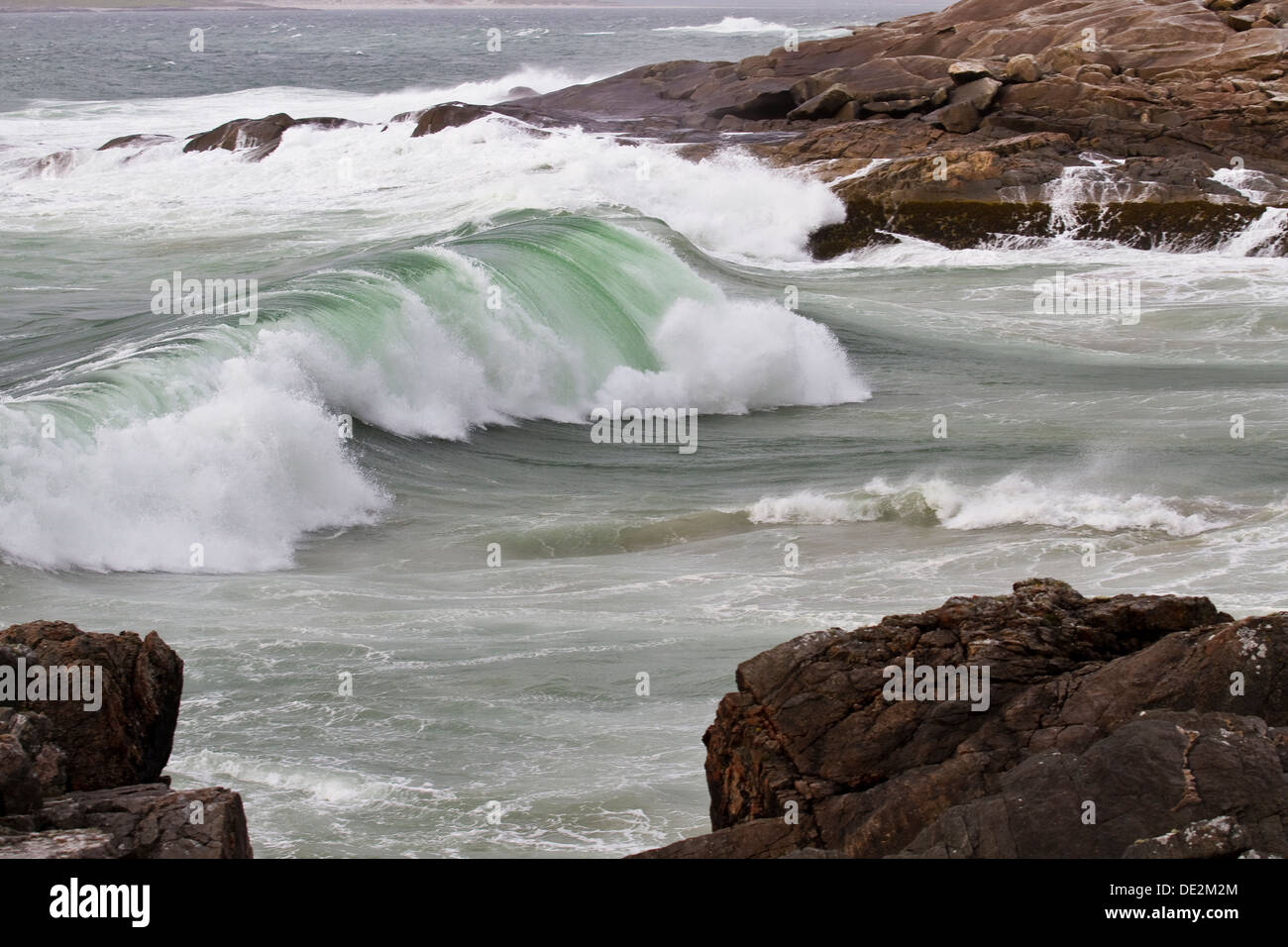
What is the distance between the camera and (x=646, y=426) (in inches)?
677

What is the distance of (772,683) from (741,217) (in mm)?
22238

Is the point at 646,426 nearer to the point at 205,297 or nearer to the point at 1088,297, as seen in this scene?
the point at 205,297

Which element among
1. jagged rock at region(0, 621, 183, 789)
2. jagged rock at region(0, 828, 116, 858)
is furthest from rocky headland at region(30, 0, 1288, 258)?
jagged rock at region(0, 828, 116, 858)

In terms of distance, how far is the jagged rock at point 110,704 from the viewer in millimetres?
6328

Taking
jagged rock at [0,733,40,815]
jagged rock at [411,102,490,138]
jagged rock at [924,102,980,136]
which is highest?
jagged rock at [411,102,490,138]

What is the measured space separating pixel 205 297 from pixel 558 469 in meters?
6.60

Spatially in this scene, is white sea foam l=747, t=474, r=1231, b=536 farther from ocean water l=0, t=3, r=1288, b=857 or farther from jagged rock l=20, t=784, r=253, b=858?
jagged rock l=20, t=784, r=253, b=858

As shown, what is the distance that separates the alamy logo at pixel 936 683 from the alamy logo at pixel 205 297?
10683mm

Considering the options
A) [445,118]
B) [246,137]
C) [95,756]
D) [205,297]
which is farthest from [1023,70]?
[95,756]

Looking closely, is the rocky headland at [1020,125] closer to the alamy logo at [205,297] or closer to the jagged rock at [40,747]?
the alamy logo at [205,297]

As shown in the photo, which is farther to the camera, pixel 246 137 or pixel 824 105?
pixel 246 137

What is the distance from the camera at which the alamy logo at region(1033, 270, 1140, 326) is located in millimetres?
21422
